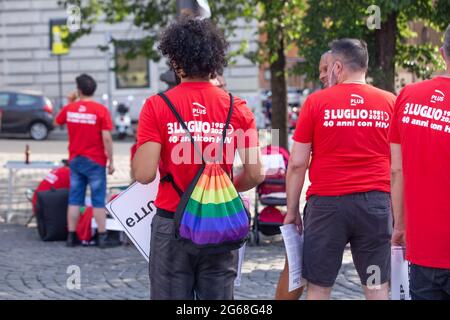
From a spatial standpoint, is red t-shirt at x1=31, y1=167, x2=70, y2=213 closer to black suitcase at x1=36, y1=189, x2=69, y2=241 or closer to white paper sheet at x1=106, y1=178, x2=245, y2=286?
black suitcase at x1=36, y1=189, x2=69, y2=241

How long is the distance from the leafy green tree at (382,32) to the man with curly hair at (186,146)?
5.50 metres

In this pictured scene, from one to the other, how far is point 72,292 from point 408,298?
144 inches

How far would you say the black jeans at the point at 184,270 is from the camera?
173 inches

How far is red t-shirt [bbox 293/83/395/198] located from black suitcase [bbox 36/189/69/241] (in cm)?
551

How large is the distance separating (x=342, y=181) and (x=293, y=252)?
504 mm

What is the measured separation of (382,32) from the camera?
35.1 feet

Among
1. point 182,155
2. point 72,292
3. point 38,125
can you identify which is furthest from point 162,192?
point 38,125

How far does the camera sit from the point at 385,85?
10398 millimetres

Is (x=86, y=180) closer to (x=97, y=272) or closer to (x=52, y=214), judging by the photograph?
(x=52, y=214)

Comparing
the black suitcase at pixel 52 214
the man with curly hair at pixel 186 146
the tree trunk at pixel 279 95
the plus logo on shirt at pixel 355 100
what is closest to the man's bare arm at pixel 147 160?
the man with curly hair at pixel 186 146

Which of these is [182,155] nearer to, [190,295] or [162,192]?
[162,192]

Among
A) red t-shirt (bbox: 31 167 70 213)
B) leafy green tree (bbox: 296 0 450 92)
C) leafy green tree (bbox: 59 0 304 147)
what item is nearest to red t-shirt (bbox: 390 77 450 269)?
leafy green tree (bbox: 296 0 450 92)

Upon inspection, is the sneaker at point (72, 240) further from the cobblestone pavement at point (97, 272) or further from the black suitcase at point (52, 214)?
the black suitcase at point (52, 214)

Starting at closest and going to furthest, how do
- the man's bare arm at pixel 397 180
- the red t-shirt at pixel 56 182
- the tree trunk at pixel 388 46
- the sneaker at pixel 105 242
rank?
the man's bare arm at pixel 397 180 → the sneaker at pixel 105 242 → the tree trunk at pixel 388 46 → the red t-shirt at pixel 56 182
